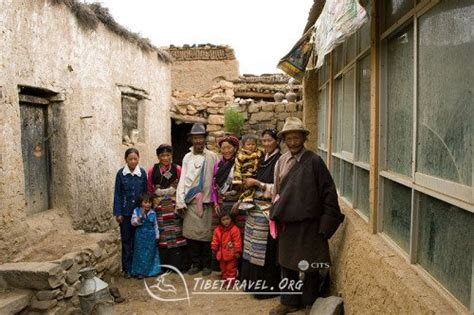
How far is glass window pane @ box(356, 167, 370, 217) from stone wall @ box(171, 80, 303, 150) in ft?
15.8

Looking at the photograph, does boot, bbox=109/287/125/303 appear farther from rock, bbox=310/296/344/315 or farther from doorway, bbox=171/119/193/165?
doorway, bbox=171/119/193/165

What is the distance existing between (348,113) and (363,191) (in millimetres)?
995

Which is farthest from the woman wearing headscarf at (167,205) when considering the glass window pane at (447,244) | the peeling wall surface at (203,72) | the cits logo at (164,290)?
the peeling wall surface at (203,72)

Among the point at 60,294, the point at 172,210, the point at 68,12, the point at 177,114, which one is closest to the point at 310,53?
the point at 172,210

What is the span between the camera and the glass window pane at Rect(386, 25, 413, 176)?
239cm

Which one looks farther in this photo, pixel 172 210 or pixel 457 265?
pixel 172 210

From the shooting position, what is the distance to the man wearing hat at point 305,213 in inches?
129

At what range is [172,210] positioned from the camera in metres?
5.05

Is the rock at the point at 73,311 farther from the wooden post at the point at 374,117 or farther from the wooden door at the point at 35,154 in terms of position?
the wooden post at the point at 374,117

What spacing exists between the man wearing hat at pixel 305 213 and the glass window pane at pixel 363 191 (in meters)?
0.27

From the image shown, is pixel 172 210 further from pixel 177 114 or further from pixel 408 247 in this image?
pixel 177 114

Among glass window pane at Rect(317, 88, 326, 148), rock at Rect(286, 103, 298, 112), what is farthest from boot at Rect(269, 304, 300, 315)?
rock at Rect(286, 103, 298, 112)

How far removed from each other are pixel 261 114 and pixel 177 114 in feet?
7.04

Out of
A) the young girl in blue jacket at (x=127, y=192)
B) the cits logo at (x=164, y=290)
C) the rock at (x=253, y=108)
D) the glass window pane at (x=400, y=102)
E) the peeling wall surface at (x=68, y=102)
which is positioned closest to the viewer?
the glass window pane at (x=400, y=102)
